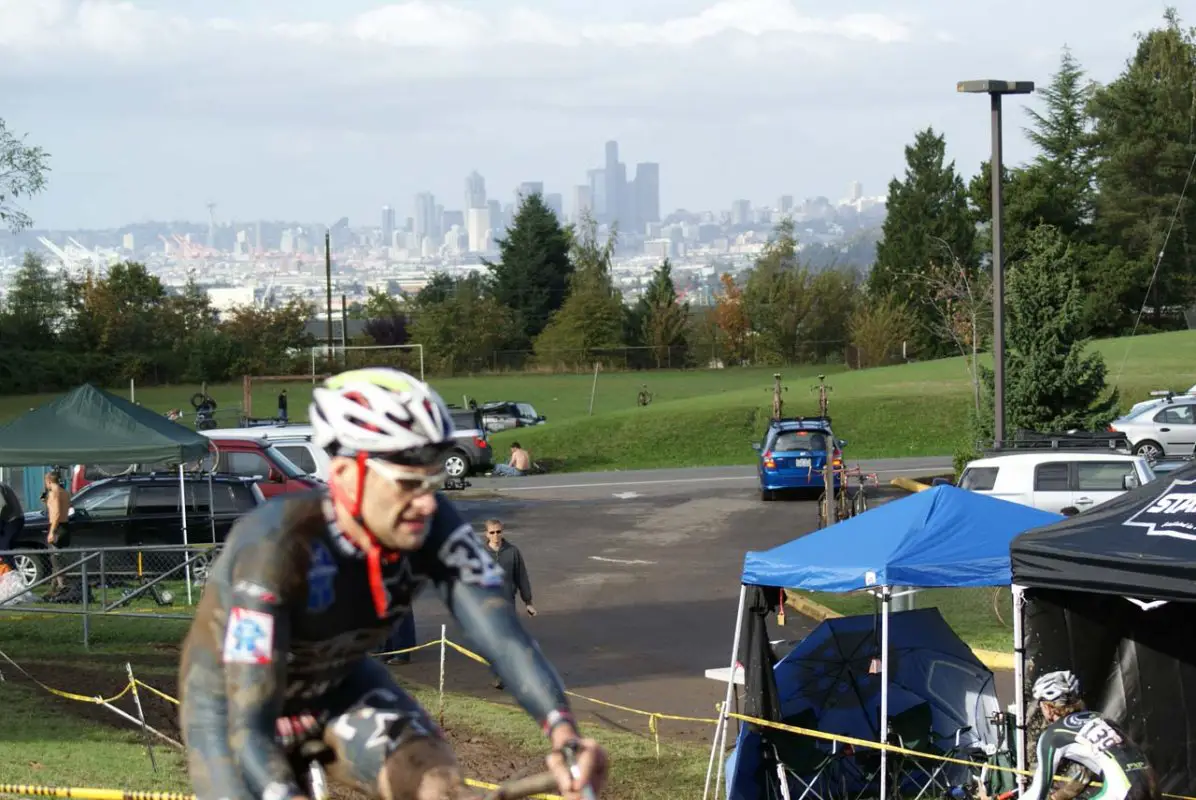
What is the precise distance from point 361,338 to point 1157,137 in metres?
48.2

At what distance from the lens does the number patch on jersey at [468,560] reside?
11.7 ft

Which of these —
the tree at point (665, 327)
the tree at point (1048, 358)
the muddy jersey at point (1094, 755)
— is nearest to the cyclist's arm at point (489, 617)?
the muddy jersey at point (1094, 755)

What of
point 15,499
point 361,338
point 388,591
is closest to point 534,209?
point 361,338

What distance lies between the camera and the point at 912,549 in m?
11.7

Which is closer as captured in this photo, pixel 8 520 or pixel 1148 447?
pixel 8 520

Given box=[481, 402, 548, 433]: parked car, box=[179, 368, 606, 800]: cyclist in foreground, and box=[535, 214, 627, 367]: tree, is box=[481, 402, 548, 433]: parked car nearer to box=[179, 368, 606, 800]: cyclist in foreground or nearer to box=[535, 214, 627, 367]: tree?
box=[535, 214, 627, 367]: tree

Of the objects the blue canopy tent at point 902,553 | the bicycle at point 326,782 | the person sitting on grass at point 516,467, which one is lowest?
the person sitting on grass at point 516,467

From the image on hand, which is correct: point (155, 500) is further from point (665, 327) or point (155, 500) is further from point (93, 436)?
point (665, 327)

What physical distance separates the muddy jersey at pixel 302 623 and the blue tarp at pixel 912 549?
833cm

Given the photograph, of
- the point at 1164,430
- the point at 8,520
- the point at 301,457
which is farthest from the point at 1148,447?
the point at 8,520

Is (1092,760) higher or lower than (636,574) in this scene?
higher

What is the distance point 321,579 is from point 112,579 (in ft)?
57.8

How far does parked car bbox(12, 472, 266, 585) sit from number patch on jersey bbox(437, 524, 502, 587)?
747 inches

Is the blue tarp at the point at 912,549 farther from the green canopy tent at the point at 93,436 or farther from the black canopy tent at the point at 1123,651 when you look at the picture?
the green canopy tent at the point at 93,436
